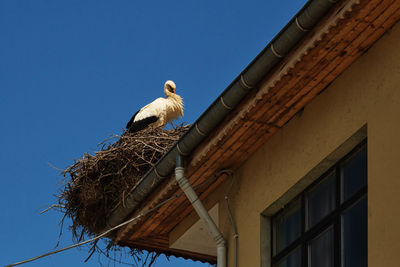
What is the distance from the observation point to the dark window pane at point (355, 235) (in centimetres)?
762

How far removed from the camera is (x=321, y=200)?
860 centimetres

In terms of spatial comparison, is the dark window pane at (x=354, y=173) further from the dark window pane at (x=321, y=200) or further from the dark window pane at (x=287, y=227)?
the dark window pane at (x=287, y=227)

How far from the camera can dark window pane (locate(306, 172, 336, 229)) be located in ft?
27.6

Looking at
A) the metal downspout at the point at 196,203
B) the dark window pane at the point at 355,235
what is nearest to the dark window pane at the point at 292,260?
the dark window pane at the point at 355,235

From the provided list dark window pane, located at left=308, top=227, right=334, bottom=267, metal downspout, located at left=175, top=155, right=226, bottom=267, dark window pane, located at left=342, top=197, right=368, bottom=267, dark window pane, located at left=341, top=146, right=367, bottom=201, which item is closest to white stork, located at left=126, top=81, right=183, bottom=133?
metal downspout, located at left=175, top=155, right=226, bottom=267

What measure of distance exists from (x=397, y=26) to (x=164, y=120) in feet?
34.8

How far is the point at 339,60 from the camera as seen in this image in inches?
332

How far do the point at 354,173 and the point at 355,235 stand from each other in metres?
0.59

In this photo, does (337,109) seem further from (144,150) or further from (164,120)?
(164,120)

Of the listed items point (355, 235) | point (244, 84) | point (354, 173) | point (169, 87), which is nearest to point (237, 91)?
point (244, 84)

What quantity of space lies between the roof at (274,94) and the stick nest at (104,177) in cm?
140

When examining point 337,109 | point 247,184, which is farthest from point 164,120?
point 337,109

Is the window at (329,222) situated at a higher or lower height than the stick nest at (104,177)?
lower

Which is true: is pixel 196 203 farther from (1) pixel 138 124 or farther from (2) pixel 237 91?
(1) pixel 138 124
